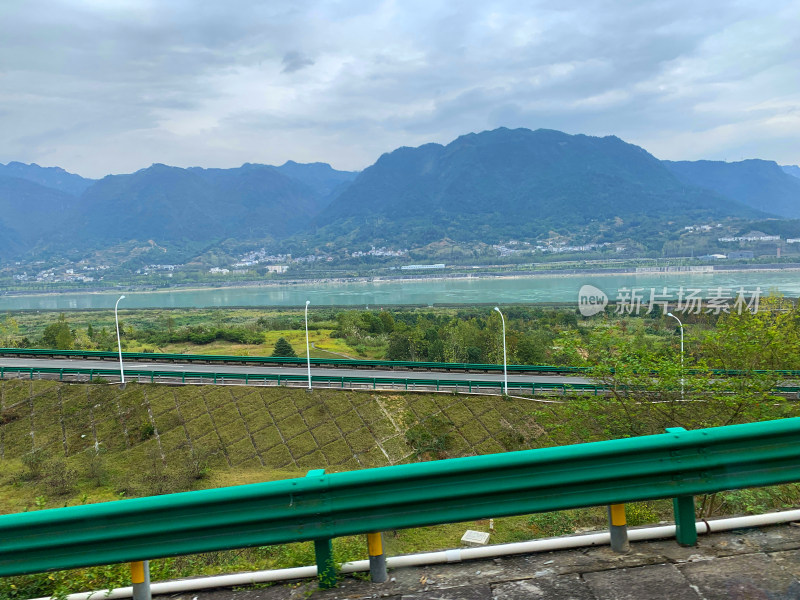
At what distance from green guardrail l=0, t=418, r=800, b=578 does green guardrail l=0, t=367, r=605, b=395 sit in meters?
21.6

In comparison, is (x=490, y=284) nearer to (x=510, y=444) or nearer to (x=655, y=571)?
(x=510, y=444)

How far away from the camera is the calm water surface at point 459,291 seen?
10000 centimetres

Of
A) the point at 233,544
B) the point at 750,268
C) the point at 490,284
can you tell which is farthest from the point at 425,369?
the point at 750,268

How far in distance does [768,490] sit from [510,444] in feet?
60.3

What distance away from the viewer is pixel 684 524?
9.70 feet

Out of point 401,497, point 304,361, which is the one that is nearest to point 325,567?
point 401,497

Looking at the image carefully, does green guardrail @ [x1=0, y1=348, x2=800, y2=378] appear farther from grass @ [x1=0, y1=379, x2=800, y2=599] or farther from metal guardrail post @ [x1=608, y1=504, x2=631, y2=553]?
metal guardrail post @ [x1=608, y1=504, x2=631, y2=553]

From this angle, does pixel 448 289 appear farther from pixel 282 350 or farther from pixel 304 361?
pixel 304 361

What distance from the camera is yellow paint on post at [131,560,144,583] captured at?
2.88 meters

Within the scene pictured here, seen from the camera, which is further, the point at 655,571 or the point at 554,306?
the point at 554,306

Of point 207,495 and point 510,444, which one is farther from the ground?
point 207,495

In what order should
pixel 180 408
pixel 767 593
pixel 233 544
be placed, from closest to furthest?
pixel 767 593 → pixel 233 544 → pixel 180 408

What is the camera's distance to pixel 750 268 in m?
140

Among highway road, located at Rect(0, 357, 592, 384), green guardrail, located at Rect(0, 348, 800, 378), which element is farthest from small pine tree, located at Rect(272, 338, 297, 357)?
highway road, located at Rect(0, 357, 592, 384)
